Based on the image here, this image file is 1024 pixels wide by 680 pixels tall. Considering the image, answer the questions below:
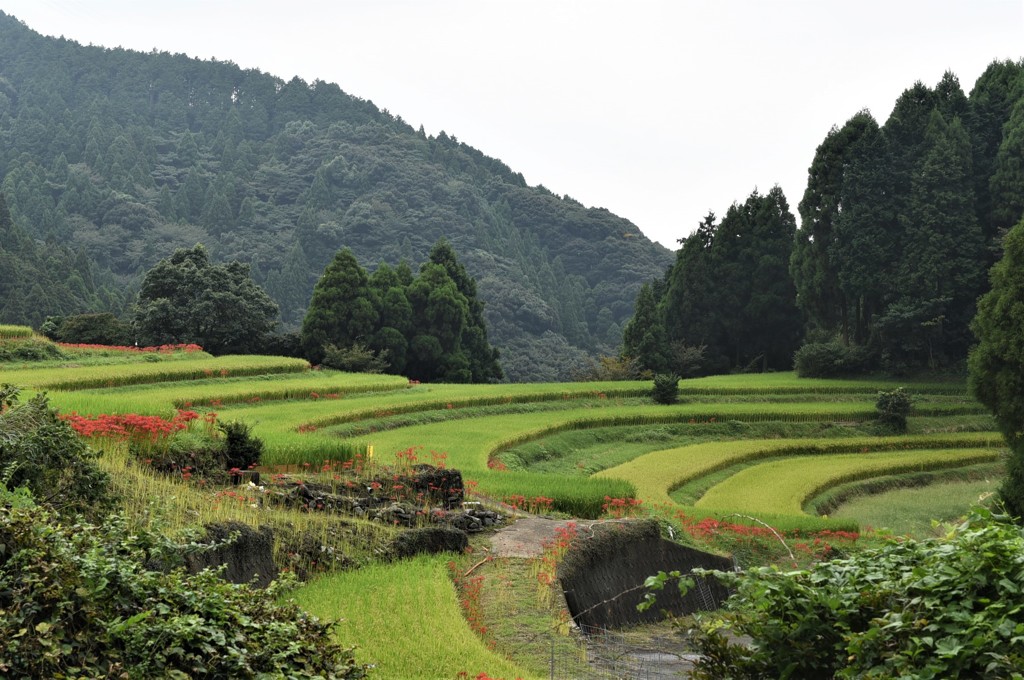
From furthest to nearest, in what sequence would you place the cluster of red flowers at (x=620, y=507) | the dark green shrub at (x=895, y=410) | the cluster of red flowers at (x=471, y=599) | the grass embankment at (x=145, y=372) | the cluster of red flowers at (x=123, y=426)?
1. the dark green shrub at (x=895, y=410)
2. the grass embankment at (x=145, y=372)
3. the cluster of red flowers at (x=620, y=507)
4. the cluster of red flowers at (x=123, y=426)
5. the cluster of red flowers at (x=471, y=599)

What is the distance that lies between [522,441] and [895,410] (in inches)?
623

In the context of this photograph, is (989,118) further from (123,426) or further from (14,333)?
(123,426)

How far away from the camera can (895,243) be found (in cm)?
4631

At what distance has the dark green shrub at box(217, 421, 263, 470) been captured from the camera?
49.5 feet

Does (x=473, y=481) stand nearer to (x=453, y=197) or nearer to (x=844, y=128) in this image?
(x=844, y=128)

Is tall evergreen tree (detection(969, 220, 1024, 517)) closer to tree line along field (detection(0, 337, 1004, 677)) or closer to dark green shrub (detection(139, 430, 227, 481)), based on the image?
tree line along field (detection(0, 337, 1004, 677))

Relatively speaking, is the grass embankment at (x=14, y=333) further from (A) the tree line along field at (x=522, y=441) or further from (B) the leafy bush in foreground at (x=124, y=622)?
(B) the leafy bush in foreground at (x=124, y=622)

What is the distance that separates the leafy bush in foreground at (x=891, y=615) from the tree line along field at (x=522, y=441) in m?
2.79

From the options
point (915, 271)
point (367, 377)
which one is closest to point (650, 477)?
point (367, 377)

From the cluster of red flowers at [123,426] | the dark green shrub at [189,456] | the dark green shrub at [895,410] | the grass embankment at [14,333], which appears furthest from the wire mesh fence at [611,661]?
the dark green shrub at [895,410]

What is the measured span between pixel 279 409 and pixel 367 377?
904 cm

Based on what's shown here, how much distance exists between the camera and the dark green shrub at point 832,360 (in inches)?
1842

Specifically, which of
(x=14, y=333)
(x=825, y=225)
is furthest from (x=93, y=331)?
(x=825, y=225)

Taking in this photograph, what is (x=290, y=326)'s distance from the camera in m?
92.8
